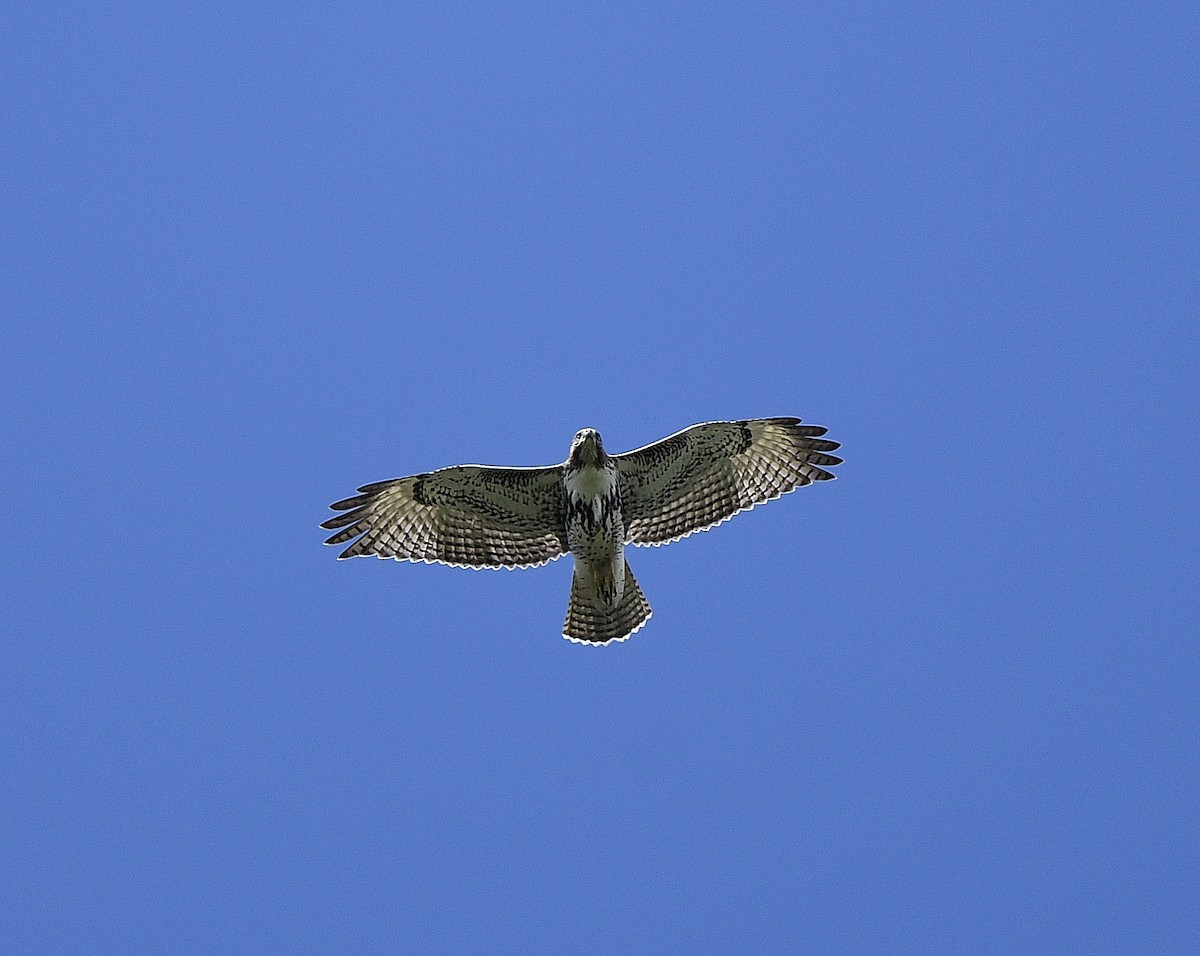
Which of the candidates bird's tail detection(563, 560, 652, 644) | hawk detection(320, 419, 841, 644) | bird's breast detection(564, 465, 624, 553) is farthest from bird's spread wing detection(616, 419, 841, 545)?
bird's tail detection(563, 560, 652, 644)

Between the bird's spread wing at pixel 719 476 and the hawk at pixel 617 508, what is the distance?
0.4 inches

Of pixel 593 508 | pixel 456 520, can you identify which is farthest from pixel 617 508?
pixel 456 520

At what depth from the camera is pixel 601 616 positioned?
1992 centimetres

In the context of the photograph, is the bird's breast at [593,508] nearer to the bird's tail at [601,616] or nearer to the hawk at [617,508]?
the hawk at [617,508]

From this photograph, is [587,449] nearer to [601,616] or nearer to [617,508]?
[617,508]

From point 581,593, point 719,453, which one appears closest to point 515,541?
point 581,593

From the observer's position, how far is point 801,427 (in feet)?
64.3

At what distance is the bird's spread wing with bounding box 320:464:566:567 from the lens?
19.6 m

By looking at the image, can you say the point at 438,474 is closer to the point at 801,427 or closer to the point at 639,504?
the point at 639,504

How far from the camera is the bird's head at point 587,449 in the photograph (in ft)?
61.4

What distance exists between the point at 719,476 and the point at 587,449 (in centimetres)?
174

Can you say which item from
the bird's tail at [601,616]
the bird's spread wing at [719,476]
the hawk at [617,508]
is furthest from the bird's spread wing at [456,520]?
the bird's spread wing at [719,476]

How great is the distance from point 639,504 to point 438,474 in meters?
2.08

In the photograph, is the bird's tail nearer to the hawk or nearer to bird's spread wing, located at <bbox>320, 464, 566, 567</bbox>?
the hawk
